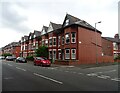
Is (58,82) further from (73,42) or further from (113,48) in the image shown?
(113,48)

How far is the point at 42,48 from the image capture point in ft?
140

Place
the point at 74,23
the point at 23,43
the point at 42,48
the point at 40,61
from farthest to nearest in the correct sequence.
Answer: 1. the point at 23,43
2. the point at 42,48
3. the point at 74,23
4. the point at 40,61

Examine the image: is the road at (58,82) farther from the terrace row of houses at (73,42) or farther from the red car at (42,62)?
the terrace row of houses at (73,42)

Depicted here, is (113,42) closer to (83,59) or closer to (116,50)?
(116,50)

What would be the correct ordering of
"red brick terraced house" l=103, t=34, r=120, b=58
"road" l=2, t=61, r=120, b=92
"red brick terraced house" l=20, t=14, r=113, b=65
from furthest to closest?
1. "red brick terraced house" l=103, t=34, r=120, b=58
2. "red brick terraced house" l=20, t=14, r=113, b=65
3. "road" l=2, t=61, r=120, b=92

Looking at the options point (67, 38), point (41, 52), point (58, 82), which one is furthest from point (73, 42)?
point (58, 82)

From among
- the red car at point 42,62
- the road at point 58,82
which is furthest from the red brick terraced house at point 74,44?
the road at point 58,82

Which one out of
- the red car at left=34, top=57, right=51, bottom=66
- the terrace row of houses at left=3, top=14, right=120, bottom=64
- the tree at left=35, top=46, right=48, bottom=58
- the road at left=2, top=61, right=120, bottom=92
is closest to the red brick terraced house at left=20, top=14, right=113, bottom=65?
the terrace row of houses at left=3, top=14, right=120, bottom=64

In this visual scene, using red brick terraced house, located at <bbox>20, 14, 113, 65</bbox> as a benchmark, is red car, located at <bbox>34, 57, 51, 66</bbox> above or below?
below

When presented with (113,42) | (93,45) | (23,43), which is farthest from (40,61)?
(23,43)

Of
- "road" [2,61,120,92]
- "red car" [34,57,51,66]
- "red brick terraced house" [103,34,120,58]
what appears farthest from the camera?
"red brick terraced house" [103,34,120,58]

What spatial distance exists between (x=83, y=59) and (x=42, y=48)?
11.5 metres

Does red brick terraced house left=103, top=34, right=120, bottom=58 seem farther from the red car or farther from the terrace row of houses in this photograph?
the red car

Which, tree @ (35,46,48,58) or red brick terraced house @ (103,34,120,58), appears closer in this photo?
tree @ (35,46,48,58)
